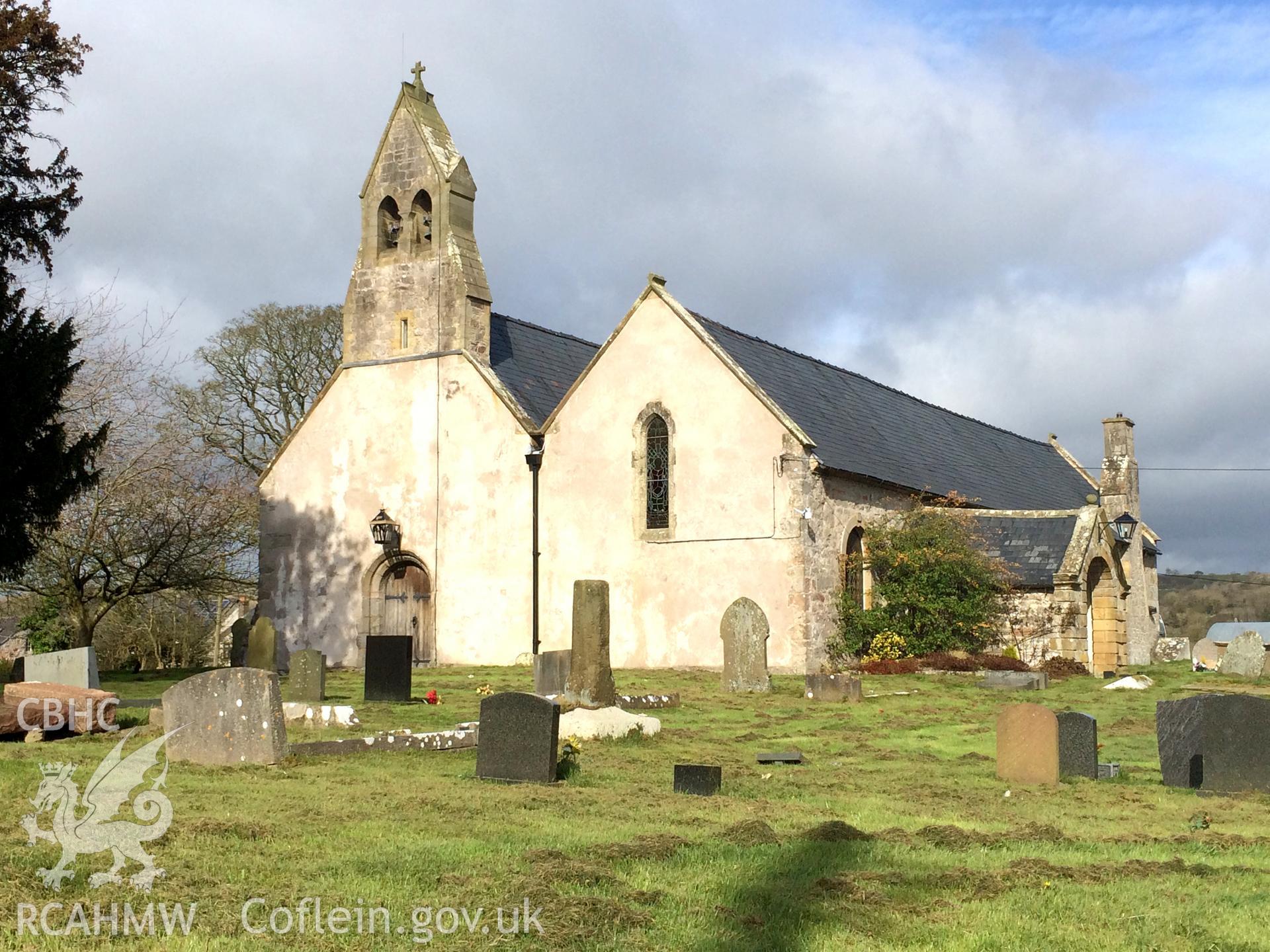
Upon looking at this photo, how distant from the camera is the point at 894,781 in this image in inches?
532

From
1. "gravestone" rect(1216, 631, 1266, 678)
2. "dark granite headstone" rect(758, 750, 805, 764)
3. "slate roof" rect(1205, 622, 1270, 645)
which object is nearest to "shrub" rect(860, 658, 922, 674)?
"gravestone" rect(1216, 631, 1266, 678)

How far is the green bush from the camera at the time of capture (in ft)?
100

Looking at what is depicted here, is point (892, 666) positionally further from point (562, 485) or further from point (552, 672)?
point (552, 672)

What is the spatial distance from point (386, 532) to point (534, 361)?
650cm

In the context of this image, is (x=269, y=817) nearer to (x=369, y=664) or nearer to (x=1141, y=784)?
(x=1141, y=784)

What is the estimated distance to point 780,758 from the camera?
14484 millimetres

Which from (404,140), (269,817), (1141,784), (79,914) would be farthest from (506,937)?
(404,140)

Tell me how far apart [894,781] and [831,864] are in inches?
192

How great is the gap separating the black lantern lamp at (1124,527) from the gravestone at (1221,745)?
75.1 ft

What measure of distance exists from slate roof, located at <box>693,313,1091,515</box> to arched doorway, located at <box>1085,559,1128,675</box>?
4.65 metres

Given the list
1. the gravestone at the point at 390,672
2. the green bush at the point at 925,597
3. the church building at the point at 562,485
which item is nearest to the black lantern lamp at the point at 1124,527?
the church building at the point at 562,485

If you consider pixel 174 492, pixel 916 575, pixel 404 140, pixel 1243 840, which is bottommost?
pixel 1243 840

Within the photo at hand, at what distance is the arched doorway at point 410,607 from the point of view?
33750mm

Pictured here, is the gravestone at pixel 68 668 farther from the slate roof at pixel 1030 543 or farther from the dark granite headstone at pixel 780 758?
the slate roof at pixel 1030 543
